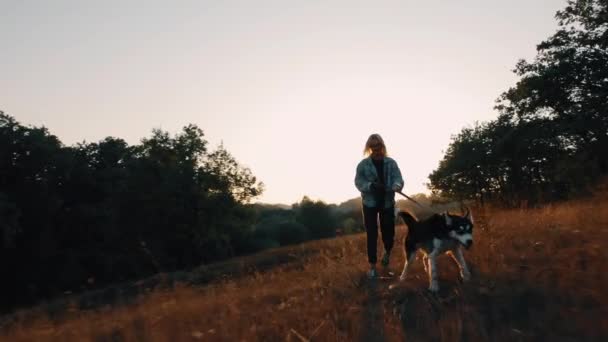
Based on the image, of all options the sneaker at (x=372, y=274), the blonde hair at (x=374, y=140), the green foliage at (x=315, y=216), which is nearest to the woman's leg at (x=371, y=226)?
the sneaker at (x=372, y=274)

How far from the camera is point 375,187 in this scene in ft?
27.9

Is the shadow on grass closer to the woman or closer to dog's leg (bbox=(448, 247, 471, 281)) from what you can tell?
dog's leg (bbox=(448, 247, 471, 281))

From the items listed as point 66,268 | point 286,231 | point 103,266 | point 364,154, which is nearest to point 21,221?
point 66,268

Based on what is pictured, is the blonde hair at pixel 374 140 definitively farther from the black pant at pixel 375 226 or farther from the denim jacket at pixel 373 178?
the black pant at pixel 375 226

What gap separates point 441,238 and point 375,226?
191 cm

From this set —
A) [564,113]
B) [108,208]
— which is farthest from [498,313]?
[108,208]

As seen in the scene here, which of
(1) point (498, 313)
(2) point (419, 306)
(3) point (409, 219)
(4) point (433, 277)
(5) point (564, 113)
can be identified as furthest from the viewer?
(5) point (564, 113)

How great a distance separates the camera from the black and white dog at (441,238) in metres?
6.57

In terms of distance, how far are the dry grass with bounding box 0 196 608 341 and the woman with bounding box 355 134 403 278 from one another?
80cm

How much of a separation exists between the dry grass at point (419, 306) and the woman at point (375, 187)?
80 cm

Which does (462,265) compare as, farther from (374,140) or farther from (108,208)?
(108,208)

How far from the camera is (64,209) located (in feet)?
134

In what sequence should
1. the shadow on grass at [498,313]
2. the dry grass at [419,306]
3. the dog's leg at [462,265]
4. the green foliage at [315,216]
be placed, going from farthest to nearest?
the green foliage at [315,216]
the dog's leg at [462,265]
the dry grass at [419,306]
the shadow on grass at [498,313]

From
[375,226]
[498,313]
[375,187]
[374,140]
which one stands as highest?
[374,140]
